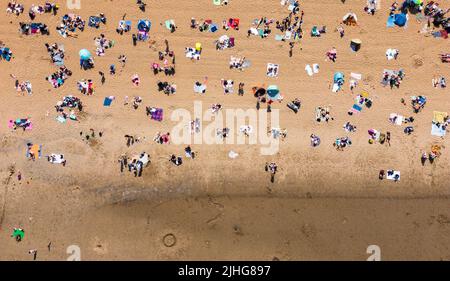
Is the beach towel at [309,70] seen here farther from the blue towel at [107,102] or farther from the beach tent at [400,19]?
the blue towel at [107,102]

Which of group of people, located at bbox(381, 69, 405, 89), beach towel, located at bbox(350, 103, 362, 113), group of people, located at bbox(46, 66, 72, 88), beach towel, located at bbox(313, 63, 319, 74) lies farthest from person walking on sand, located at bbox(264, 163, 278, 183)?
group of people, located at bbox(46, 66, 72, 88)

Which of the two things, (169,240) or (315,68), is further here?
(315,68)

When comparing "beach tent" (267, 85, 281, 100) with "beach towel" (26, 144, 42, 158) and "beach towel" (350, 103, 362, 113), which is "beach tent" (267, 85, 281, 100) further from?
"beach towel" (26, 144, 42, 158)

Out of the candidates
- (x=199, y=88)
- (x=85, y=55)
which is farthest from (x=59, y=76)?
(x=199, y=88)

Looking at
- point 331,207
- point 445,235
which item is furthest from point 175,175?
point 445,235

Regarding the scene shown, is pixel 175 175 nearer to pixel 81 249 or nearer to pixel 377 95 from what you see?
pixel 81 249

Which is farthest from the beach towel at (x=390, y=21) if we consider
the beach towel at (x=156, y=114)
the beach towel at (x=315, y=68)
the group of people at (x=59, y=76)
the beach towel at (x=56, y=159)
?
the beach towel at (x=56, y=159)

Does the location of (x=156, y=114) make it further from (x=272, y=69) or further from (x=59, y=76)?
(x=272, y=69)
